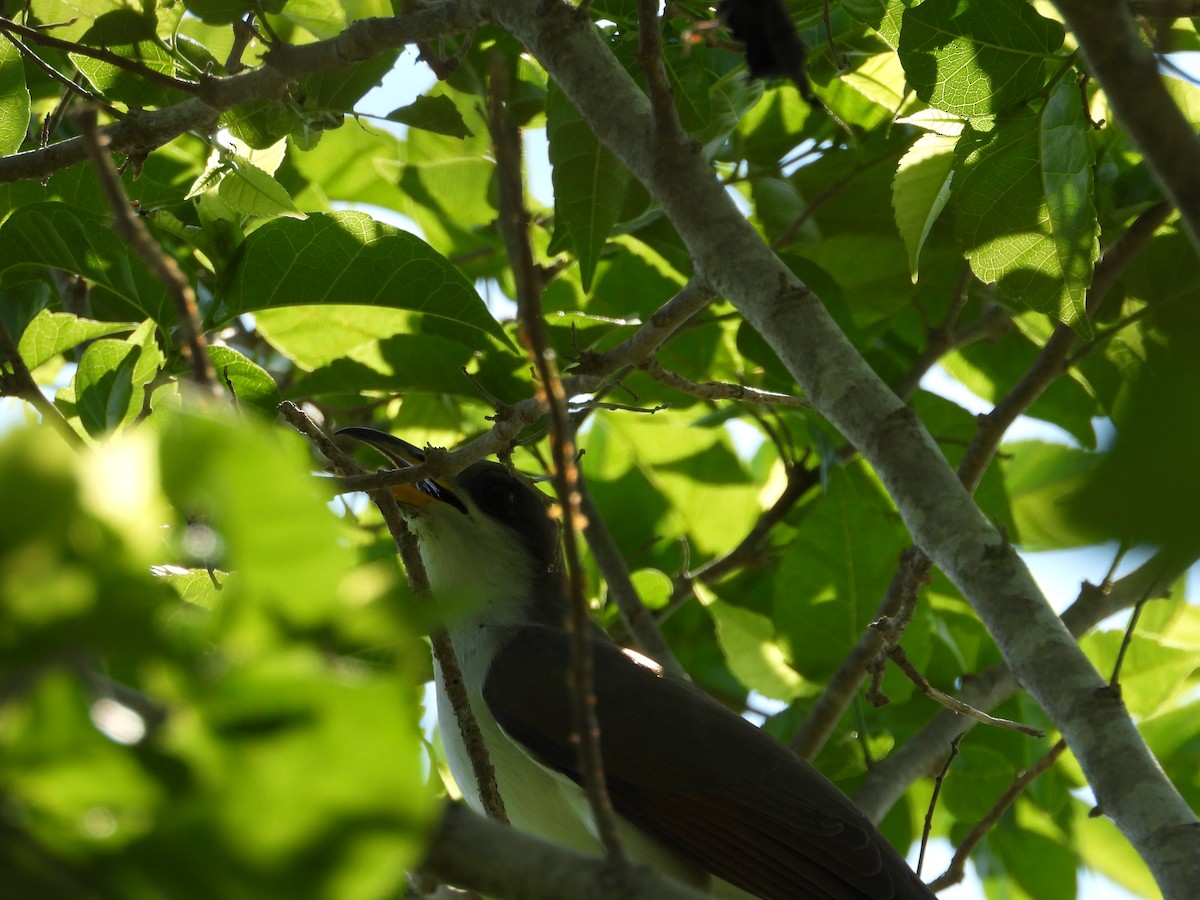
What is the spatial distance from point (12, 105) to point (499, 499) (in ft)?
9.30

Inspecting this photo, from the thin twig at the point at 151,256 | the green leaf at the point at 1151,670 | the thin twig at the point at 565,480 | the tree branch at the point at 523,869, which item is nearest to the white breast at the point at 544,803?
the green leaf at the point at 1151,670

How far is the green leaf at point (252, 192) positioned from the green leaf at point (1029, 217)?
1.88m

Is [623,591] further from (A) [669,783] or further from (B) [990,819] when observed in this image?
(B) [990,819]

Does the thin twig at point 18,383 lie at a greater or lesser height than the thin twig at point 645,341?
lesser

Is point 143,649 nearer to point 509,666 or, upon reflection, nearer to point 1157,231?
point 509,666

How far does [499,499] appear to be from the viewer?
589cm

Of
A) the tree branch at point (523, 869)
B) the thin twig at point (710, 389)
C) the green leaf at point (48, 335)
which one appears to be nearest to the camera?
the tree branch at point (523, 869)

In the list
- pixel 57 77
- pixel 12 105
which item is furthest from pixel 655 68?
pixel 12 105

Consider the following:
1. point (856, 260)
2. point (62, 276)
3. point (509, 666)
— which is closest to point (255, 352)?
point (62, 276)

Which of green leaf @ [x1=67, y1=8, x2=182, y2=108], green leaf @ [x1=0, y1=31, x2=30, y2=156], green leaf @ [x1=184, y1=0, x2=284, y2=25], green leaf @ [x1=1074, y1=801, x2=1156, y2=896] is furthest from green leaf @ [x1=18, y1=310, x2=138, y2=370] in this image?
green leaf @ [x1=1074, y1=801, x2=1156, y2=896]

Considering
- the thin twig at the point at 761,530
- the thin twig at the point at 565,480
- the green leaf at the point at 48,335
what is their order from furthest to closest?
the thin twig at the point at 761,530, the green leaf at the point at 48,335, the thin twig at the point at 565,480

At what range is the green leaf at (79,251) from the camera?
3.62 meters

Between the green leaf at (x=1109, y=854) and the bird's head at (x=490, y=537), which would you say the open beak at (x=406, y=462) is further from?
the green leaf at (x=1109, y=854)

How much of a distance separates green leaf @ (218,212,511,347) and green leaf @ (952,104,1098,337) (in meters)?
1.50
